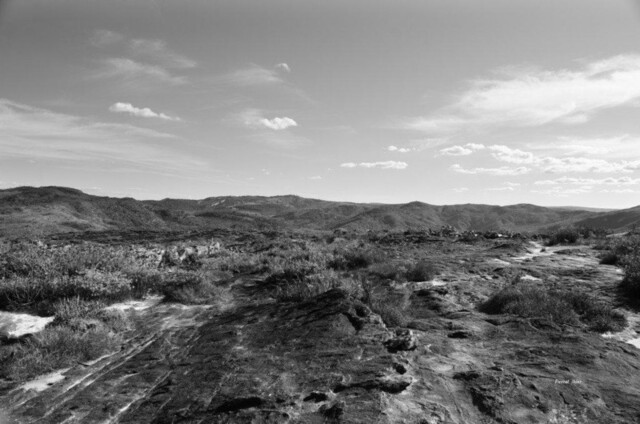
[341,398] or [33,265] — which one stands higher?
[33,265]

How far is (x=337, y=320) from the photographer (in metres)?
7.23

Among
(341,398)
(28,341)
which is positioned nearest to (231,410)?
(341,398)

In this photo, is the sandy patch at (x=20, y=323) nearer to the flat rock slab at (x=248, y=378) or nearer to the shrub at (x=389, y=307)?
the flat rock slab at (x=248, y=378)

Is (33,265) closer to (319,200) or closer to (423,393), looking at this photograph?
(423,393)

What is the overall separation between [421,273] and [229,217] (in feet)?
338

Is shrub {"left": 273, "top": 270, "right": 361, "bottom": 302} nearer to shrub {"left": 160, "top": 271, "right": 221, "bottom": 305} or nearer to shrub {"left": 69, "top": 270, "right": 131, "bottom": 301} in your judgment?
shrub {"left": 160, "top": 271, "right": 221, "bottom": 305}

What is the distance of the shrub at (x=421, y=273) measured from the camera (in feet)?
40.5

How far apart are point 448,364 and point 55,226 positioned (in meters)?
71.6

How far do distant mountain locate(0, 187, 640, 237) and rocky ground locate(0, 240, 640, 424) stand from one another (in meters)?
49.7

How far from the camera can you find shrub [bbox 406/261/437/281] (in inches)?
486

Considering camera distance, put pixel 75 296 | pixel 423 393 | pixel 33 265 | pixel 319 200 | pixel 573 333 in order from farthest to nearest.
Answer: pixel 319 200 < pixel 33 265 < pixel 75 296 < pixel 573 333 < pixel 423 393

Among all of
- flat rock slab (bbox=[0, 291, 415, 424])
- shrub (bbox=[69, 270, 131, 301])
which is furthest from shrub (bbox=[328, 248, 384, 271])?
shrub (bbox=[69, 270, 131, 301])

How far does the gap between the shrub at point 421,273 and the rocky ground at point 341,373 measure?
11.2ft

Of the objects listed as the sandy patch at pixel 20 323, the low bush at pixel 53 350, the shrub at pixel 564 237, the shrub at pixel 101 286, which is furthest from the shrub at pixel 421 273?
the shrub at pixel 564 237
